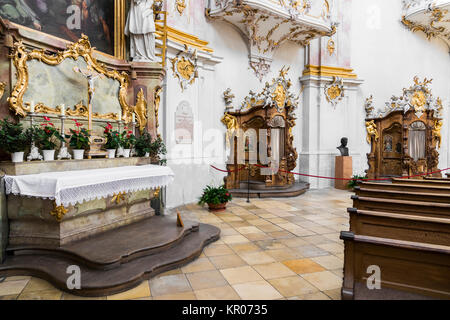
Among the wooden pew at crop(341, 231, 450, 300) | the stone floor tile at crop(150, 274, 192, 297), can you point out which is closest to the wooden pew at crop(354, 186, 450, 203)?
the wooden pew at crop(341, 231, 450, 300)

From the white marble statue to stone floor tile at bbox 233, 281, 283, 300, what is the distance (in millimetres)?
4989

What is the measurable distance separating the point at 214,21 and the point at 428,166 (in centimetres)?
1080

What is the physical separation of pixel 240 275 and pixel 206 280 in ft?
1.49

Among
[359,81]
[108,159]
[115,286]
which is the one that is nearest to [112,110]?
[108,159]

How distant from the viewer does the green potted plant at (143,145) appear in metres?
5.95

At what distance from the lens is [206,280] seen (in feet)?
12.0

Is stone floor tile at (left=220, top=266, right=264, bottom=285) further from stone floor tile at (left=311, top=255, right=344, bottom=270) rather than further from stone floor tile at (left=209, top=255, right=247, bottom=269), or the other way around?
stone floor tile at (left=311, top=255, right=344, bottom=270)

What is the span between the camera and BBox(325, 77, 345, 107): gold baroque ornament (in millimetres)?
11633

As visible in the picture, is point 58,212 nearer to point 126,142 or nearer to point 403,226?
point 126,142

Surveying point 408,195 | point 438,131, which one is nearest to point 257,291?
point 408,195

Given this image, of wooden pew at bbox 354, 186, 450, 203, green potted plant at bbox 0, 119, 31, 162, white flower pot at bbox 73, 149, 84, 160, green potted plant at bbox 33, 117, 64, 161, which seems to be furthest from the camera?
white flower pot at bbox 73, 149, 84, 160

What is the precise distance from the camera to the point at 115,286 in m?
3.34
